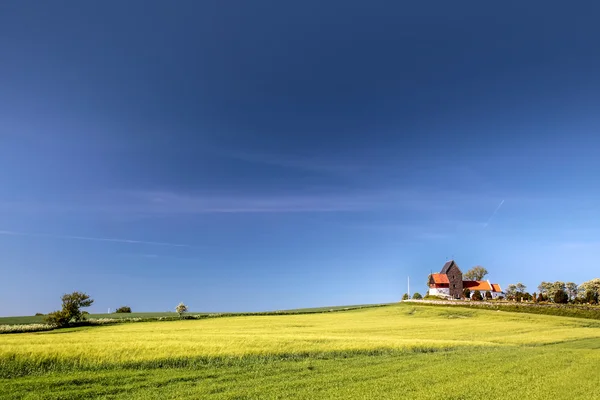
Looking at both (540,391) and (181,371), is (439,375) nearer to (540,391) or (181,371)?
(540,391)

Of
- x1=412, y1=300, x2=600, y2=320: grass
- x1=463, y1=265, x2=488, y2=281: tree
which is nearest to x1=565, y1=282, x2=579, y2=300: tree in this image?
x1=463, y1=265, x2=488, y2=281: tree

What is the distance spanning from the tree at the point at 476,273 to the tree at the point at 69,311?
140m

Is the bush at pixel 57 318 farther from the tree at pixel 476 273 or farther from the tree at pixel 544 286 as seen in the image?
the tree at pixel 544 286

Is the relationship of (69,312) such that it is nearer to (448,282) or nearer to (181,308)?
(181,308)

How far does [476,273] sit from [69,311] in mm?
147151

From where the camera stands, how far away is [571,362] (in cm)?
2636

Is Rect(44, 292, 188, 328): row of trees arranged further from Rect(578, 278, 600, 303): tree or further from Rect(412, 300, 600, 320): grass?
Rect(578, 278, 600, 303): tree

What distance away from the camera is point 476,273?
162 meters

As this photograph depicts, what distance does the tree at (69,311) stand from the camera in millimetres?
63094

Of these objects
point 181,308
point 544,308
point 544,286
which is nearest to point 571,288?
point 544,286

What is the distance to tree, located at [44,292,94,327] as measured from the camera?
63.1m

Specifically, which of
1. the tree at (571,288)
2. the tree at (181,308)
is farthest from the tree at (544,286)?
the tree at (181,308)

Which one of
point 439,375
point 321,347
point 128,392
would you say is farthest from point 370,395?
point 321,347

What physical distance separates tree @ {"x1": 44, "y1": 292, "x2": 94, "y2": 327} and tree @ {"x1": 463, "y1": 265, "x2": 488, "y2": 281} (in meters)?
140
